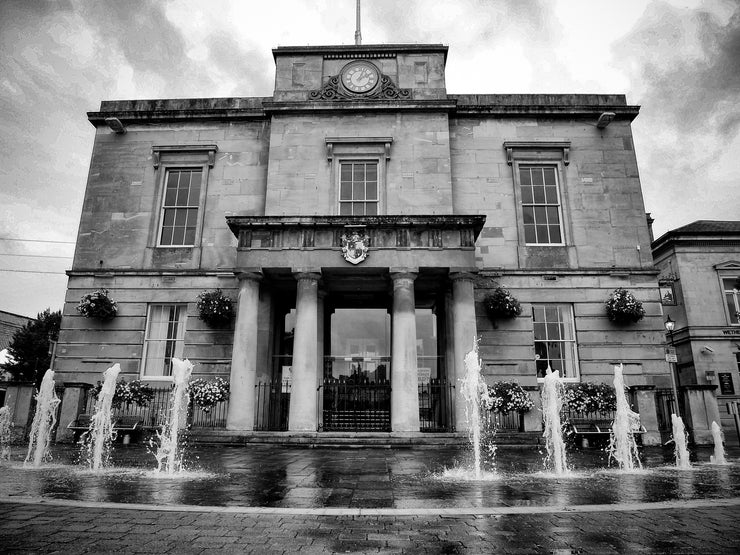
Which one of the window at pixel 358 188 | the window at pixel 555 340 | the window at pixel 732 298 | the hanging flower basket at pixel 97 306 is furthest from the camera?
the window at pixel 732 298

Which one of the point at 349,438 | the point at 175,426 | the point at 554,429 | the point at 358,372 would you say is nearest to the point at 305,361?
the point at 349,438

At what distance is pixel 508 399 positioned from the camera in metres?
15.9

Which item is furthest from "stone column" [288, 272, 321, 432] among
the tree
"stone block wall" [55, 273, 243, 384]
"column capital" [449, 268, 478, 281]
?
the tree

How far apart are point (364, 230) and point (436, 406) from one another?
7524 millimetres

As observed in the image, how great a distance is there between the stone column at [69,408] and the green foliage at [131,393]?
2.00 ft

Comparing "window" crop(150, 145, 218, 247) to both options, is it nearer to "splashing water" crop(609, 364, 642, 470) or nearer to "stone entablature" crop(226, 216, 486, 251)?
"stone entablature" crop(226, 216, 486, 251)

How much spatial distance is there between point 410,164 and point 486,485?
14787mm

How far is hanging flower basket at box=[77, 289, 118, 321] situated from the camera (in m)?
18.8

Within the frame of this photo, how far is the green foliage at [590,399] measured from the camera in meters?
16.5

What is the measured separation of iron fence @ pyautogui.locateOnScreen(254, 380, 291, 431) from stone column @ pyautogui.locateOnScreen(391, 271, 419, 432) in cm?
496

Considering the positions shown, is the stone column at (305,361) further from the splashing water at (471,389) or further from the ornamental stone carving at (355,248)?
the splashing water at (471,389)

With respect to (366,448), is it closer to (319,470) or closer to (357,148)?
(319,470)

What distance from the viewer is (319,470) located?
31.5 ft

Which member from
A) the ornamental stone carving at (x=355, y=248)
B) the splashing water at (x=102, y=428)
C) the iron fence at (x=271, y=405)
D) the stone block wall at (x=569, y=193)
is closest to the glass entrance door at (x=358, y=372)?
the iron fence at (x=271, y=405)
